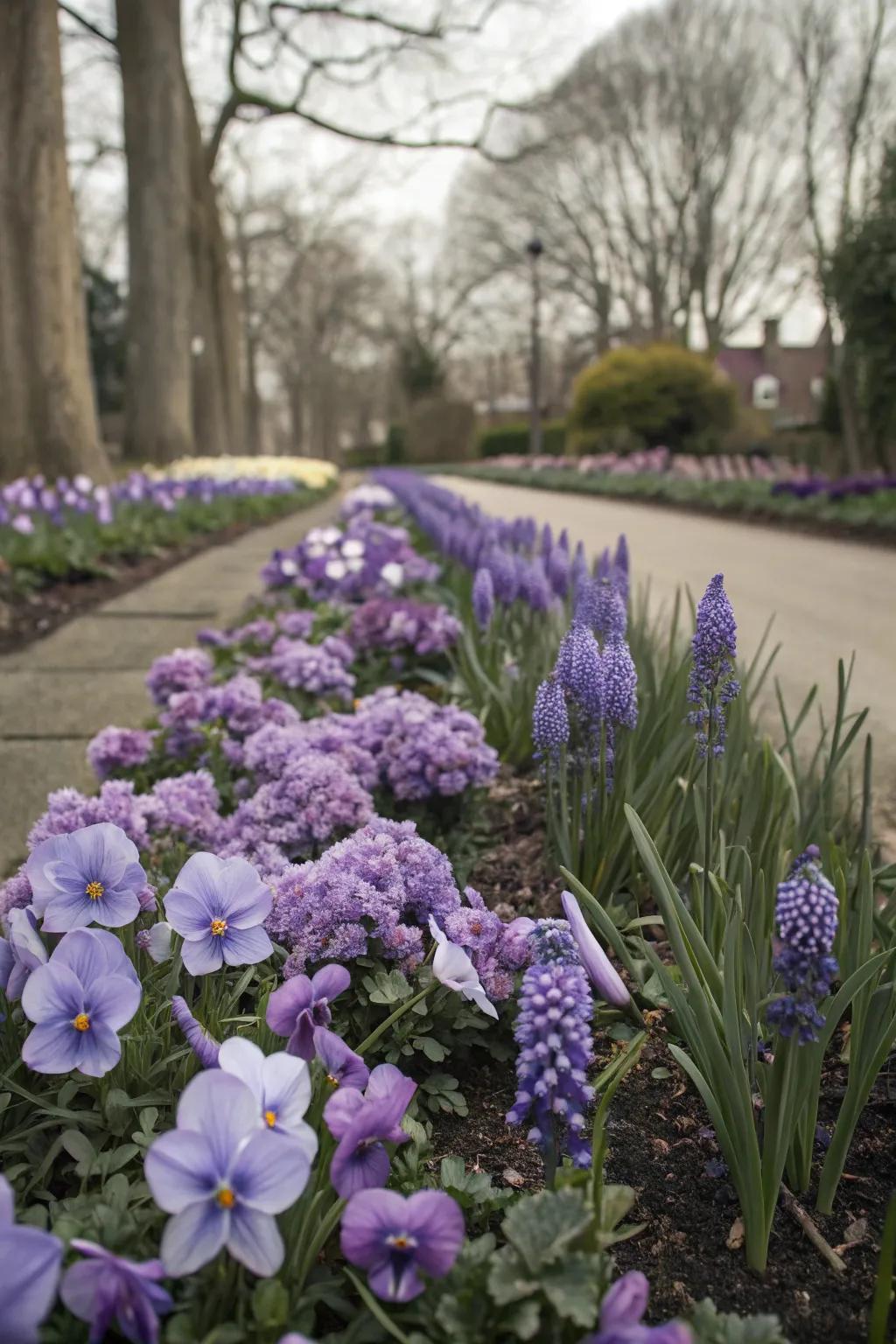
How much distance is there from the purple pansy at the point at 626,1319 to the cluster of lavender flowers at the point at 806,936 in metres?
0.27

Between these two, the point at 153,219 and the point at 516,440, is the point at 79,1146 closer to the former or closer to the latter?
the point at 153,219

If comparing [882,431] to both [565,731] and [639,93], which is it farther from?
[639,93]

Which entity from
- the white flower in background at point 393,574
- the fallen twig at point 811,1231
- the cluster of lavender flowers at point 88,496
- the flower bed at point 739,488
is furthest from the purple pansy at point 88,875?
the flower bed at point 739,488

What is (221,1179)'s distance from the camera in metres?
0.86

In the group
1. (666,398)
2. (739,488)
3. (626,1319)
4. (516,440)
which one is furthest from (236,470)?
(516,440)

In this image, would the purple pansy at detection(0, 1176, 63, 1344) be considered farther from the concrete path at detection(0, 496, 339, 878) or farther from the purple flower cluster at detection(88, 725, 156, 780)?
the purple flower cluster at detection(88, 725, 156, 780)

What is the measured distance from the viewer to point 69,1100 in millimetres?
1191

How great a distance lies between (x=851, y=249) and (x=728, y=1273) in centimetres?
1142

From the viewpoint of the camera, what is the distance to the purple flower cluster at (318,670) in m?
2.93

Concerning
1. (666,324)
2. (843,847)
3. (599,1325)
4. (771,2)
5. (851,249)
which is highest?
(771,2)

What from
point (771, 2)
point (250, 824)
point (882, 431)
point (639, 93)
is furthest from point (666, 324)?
point (250, 824)

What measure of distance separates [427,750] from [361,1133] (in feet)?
3.73

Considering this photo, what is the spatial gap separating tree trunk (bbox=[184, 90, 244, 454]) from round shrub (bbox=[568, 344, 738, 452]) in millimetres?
7032

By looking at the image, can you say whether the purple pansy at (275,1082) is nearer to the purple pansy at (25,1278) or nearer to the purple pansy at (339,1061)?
the purple pansy at (339,1061)
